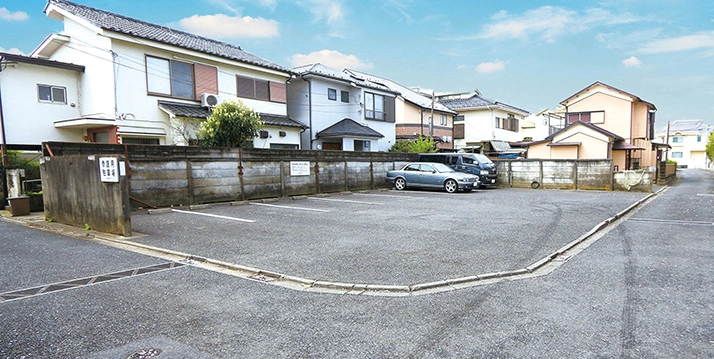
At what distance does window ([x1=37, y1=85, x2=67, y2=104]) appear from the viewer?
48.8ft

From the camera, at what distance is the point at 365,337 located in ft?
11.0

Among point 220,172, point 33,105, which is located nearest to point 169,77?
point 33,105

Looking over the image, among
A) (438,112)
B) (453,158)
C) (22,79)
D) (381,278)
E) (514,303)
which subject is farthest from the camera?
(438,112)

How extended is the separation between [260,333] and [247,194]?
10226mm

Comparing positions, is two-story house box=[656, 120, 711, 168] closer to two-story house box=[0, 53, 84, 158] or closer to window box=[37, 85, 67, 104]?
two-story house box=[0, 53, 84, 158]

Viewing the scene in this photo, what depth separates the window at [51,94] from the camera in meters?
14.9

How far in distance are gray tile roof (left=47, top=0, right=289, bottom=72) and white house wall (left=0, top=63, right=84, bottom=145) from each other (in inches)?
99.1

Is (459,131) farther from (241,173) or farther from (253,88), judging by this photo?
(241,173)

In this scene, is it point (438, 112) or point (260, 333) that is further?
point (438, 112)

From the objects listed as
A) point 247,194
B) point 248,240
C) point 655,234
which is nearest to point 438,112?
point 247,194

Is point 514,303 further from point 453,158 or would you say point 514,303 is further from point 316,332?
point 453,158

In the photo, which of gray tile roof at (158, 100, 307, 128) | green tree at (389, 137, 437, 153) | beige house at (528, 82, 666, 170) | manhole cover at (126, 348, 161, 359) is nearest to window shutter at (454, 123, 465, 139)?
beige house at (528, 82, 666, 170)

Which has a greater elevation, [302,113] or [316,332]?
[302,113]

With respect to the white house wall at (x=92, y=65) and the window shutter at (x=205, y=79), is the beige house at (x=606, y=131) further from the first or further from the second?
the white house wall at (x=92, y=65)
